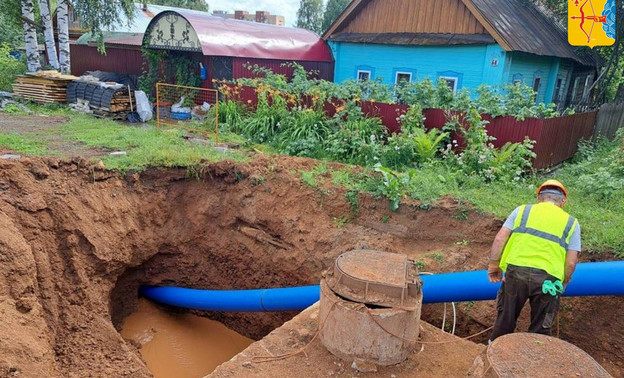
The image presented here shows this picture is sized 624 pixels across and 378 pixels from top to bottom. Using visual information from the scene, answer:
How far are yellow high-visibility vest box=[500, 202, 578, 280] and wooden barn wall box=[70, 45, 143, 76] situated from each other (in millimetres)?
15826

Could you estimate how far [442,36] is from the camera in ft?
44.9

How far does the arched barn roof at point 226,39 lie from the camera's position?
1353 centimetres

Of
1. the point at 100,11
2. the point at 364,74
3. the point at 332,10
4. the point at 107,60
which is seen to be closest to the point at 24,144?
the point at 100,11

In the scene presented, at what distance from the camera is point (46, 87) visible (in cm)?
1305

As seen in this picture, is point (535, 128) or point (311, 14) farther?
point (311, 14)

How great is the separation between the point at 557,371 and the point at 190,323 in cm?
660

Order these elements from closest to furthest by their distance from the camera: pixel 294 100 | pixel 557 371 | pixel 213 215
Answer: pixel 557 371 → pixel 213 215 → pixel 294 100

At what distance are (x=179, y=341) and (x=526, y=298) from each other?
5.82 m

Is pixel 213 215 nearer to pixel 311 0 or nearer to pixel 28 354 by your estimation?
pixel 28 354

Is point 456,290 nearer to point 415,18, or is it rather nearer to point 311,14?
point 415,18

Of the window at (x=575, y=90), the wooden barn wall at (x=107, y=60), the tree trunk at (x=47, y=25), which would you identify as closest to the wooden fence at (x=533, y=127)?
the wooden barn wall at (x=107, y=60)

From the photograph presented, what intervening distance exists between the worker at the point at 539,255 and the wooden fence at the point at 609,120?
9.55 metres

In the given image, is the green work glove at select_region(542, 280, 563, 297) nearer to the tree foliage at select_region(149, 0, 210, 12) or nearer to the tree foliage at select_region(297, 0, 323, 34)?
the tree foliage at select_region(149, 0, 210, 12)

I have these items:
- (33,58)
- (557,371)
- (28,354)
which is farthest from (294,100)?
(33,58)
